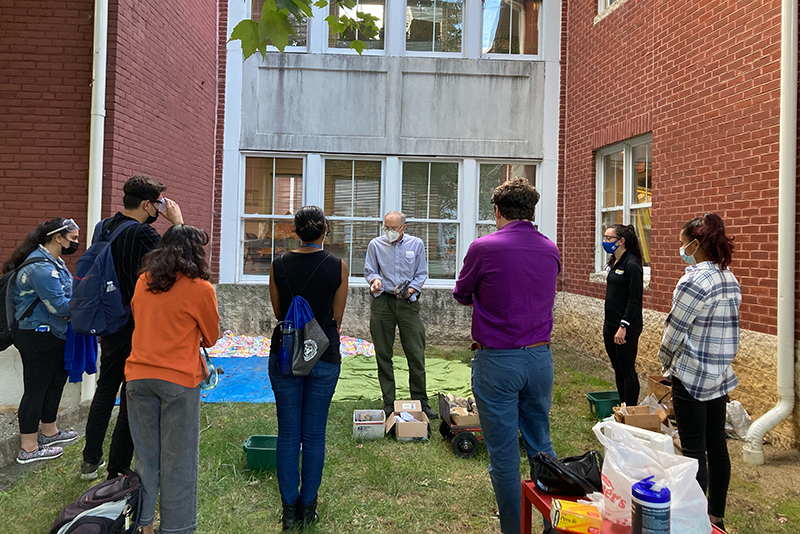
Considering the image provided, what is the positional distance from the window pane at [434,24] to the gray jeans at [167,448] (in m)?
8.37

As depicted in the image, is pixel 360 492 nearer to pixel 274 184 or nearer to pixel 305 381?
pixel 305 381

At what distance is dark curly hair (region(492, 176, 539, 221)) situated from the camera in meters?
2.98

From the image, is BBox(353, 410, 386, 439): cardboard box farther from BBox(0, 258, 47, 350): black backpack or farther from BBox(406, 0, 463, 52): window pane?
BBox(406, 0, 463, 52): window pane

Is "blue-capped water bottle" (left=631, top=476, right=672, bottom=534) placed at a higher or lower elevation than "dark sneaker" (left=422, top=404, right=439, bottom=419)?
higher

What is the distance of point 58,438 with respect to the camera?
4426 millimetres

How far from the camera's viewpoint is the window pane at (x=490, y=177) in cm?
974

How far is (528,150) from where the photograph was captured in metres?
9.59

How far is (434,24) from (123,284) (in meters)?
8.05

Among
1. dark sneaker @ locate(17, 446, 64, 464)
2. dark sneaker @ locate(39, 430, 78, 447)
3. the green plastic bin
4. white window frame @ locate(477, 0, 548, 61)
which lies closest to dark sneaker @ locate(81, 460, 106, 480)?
dark sneaker @ locate(17, 446, 64, 464)

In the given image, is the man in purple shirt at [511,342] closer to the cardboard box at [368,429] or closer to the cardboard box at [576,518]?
→ the cardboard box at [576,518]

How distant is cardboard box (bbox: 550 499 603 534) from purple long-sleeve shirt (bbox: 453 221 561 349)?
0.91 meters

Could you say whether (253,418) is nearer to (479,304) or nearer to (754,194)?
(479,304)

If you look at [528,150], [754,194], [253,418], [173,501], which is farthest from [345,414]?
[528,150]

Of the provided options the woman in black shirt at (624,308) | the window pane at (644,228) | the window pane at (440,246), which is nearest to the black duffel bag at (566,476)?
the woman in black shirt at (624,308)
